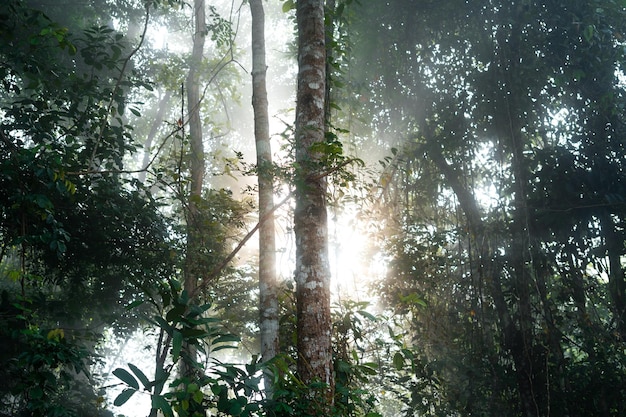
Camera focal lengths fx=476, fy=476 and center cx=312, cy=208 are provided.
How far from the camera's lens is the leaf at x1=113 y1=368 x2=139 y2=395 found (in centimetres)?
208

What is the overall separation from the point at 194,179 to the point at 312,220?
449cm

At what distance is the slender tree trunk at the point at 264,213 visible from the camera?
418cm

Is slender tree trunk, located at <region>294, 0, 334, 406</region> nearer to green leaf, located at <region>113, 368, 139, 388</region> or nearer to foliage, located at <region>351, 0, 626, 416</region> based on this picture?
green leaf, located at <region>113, 368, 139, 388</region>

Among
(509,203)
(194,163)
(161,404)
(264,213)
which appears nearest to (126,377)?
(161,404)

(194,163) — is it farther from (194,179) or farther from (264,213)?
(264,213)

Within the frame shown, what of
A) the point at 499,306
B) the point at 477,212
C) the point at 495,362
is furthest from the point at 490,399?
the point at 477,212

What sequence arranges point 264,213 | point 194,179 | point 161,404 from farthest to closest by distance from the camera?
point 194,179
point 264,213
point 161,404

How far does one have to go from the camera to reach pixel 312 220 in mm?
3289

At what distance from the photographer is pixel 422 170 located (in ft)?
28.4

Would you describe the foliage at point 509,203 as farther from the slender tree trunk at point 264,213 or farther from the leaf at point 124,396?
the leaf at point 124,396

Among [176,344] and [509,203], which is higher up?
[509,203]

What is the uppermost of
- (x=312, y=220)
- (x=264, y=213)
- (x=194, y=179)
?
(x=194, y=179)

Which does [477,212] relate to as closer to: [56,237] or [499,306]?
[499,306]

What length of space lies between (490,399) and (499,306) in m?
1.27
